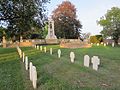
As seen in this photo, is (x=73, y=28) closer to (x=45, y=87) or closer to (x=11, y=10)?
(x=11, y=10)

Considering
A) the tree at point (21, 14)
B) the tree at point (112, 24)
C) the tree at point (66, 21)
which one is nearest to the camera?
the tree at point (21, 14)

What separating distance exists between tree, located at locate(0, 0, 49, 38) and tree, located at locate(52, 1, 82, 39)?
55.5m

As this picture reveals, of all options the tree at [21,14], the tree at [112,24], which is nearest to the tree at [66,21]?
the tree at [112,24]

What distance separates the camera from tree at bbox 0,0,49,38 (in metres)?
34.7

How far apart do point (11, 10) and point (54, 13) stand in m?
61.9

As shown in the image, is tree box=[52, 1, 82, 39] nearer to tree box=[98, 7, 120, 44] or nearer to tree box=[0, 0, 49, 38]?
tree box=[98, 7, 120, 44]

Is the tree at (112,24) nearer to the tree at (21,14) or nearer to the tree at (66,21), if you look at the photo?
the tree at (66,21)

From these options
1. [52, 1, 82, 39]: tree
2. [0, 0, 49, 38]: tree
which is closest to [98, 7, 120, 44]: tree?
[52, 1, 82, 39]: tree

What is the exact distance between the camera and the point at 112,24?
77.4 metres

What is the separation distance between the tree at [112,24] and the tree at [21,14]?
1641 inches

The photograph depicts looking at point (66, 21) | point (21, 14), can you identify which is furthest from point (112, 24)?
point (21, 14)

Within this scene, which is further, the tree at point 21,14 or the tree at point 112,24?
the tree at point 112,24

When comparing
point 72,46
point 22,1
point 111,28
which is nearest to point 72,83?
point 22,1

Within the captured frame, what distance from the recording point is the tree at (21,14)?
34.7 metres
